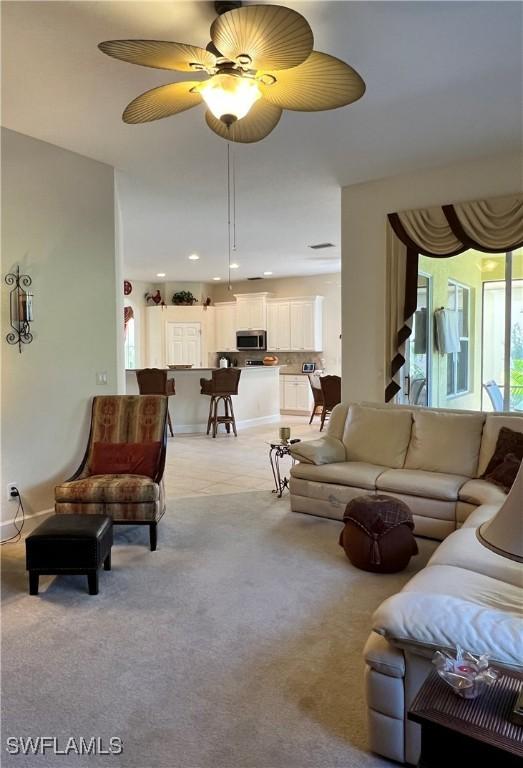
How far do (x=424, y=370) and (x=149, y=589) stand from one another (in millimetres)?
3588

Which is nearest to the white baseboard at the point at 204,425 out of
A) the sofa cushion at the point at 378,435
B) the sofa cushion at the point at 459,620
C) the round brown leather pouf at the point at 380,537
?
the sofa cushion at the point at 378,435

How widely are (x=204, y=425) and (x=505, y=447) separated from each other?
578cm

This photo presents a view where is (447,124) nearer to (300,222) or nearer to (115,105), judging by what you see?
(115,105)

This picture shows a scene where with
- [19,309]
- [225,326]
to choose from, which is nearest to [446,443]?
[19,309]

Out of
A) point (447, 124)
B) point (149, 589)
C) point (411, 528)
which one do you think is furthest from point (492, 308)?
point (149, 589)

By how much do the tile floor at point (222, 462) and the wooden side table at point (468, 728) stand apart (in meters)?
3.85

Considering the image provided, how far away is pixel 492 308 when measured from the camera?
4.94 m

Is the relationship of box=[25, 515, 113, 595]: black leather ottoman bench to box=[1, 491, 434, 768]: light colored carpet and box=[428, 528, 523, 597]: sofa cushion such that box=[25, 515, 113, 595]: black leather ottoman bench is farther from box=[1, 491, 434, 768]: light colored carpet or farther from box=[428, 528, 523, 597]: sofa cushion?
box=[428, 528, 523, 597]: sofa cushion

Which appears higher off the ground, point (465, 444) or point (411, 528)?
point (465, 444)

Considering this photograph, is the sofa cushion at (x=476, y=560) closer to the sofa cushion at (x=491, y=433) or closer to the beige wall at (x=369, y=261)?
the sofa cushion at (x=491, y=433)

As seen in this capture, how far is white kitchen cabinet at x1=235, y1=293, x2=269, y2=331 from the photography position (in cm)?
1137

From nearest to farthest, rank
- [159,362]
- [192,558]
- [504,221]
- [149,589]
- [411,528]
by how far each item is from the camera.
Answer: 1. [149,589]
2. [411,528]
3. [192,558]
4. [504,221]
5. [159,362]

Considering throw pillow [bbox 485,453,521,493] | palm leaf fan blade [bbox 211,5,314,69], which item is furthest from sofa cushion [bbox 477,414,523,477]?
palm leaf fan blade [bbox 211,5,314,69]

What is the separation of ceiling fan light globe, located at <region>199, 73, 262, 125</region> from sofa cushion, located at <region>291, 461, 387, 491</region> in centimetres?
270
